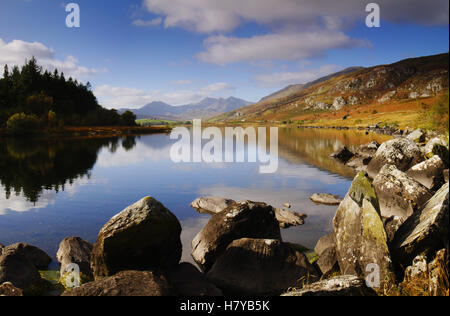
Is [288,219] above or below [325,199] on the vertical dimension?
below

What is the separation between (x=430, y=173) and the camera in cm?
2480

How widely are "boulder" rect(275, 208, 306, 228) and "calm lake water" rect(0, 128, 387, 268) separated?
507mm

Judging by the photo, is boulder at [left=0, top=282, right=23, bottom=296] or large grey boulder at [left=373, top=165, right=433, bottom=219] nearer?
boulder at [left=0, top=282, right=23, bottom=296]

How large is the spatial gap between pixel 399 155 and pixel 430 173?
6.61 meters

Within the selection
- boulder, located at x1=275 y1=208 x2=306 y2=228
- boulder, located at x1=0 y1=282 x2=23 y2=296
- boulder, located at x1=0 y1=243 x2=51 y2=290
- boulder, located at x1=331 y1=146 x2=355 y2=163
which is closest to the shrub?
boulder, located at x1=331 y1=146 x2=355 y2=163

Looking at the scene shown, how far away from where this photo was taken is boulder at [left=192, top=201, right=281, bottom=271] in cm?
1316

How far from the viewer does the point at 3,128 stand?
299 ft

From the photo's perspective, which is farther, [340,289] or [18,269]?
[18,269]

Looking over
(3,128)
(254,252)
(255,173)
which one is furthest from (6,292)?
(3,128)

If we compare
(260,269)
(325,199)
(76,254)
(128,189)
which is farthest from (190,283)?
(128,189)

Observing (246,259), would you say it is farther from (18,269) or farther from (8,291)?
(18,269)

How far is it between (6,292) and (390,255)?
11.6 m

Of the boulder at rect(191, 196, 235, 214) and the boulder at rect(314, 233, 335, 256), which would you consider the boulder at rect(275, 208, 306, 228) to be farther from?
the boulder at rect(314, 233, 335, 256)

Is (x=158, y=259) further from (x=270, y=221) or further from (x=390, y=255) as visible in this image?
(x=390, y=255)
